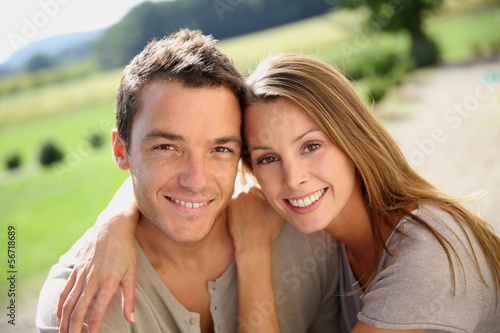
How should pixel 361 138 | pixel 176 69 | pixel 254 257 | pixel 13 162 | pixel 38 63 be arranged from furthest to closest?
pixel 38 63 < pixel 13 162 < pixel 254 257 < pixel 361 138 < pixel 176 69

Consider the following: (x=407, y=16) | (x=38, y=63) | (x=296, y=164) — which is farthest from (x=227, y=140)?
(x=38, y=63)

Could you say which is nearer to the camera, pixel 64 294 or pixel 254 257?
pixel 64 294

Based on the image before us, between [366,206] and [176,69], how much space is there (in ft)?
3.72

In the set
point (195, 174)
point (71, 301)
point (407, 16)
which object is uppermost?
point (407, 16)

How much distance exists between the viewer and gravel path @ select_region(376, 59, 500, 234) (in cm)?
583

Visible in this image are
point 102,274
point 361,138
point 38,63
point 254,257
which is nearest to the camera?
point 102,274

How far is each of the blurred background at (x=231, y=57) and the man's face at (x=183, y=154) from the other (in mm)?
381

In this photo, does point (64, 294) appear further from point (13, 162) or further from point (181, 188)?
point (13, 162)

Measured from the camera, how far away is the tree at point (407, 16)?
15.5 meters

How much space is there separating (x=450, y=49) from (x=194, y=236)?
1631 centimetres

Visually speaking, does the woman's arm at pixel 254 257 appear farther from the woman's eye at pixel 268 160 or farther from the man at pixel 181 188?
the woman's eye at pixel 268 160

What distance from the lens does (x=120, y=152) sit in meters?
2.32

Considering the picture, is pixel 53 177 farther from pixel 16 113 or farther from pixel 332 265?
pixel 332 265

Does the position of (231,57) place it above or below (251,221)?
above
